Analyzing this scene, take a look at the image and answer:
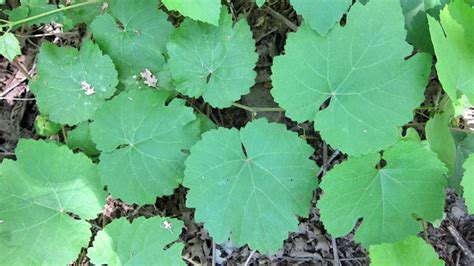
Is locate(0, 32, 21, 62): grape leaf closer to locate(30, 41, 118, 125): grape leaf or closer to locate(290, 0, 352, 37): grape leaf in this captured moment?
locate(30, 41, 118, 125): grape leaf

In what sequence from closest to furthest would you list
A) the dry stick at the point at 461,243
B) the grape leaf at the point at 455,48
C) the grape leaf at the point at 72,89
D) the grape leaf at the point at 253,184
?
the grape leaf at the point at 455,48 → the grape leaf at the point at 253,184 → the grape leaf at the point at 72,89 → the dry stick at the point at 461,243

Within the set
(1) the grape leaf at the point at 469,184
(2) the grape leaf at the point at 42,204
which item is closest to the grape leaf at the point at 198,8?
(2) the grape leaf at the point at 42,204

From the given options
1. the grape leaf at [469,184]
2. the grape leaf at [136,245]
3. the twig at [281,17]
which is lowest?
the grape leaf at [136,245]

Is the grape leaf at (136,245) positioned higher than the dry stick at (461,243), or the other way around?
the dry stick at (461,243)

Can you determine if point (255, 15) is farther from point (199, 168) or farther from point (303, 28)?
point (199, 168)

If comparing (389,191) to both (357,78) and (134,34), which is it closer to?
(357,78)

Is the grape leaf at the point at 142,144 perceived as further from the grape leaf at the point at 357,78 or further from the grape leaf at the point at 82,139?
the grape leaf at the point at 357,78

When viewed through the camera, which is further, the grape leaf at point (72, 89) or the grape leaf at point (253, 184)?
the grape leaf at point (72, 89)

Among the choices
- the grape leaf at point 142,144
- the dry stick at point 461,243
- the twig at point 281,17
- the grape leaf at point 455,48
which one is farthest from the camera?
the twig at point 281,17
